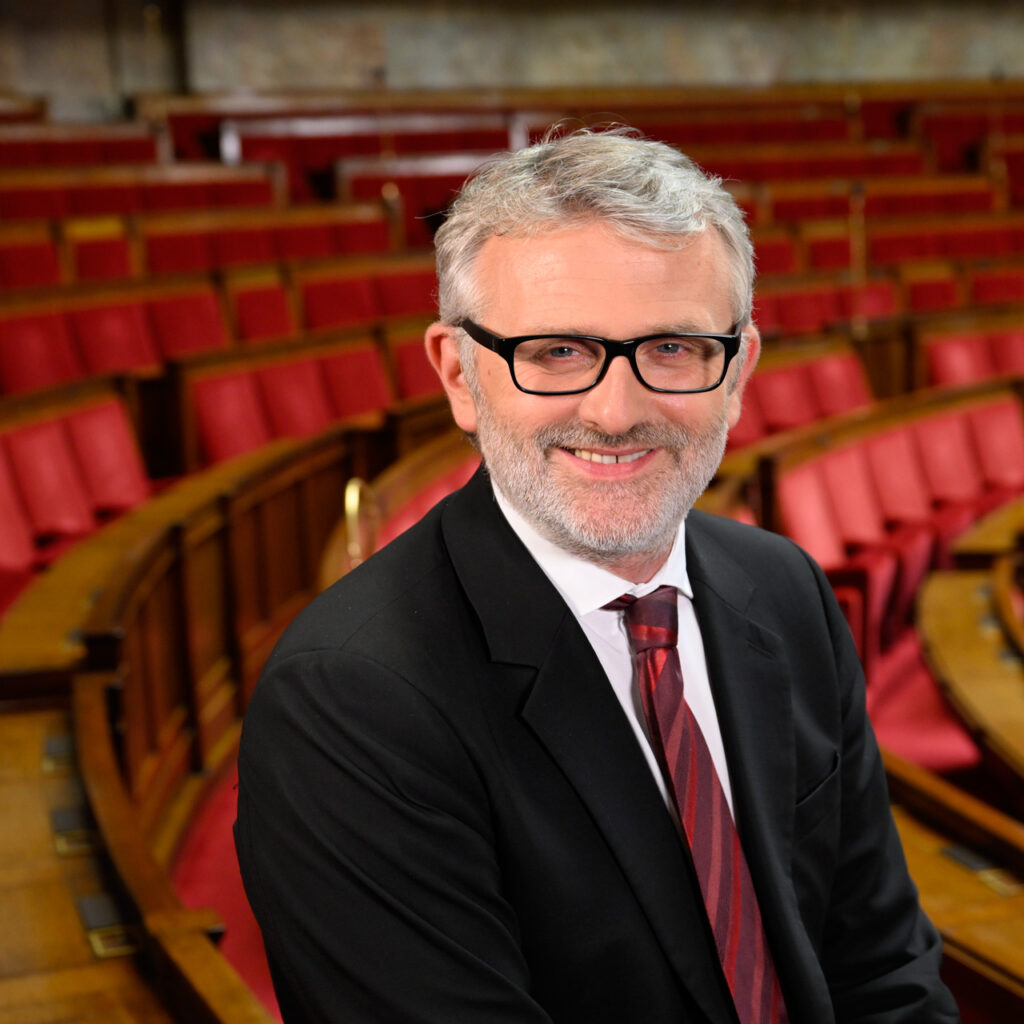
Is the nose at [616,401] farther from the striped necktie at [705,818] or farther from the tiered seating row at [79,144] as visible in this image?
the tiered seating row at [79,144]

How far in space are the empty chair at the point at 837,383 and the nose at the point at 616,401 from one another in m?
1.26

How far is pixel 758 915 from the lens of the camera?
0.98 ft

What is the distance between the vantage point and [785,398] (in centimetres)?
144

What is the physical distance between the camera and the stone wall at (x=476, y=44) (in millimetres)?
2711

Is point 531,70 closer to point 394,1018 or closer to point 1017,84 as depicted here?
point 1017,84

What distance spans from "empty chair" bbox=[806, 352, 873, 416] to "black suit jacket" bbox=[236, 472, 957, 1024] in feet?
4.00

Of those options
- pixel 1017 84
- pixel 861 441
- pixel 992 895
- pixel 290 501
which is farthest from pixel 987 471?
pixel 1017 84

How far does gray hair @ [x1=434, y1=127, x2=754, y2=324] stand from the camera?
0.28m

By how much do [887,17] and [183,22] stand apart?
5.50 ft

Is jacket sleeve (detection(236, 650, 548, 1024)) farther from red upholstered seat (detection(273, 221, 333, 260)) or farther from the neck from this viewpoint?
red upholstered seat (detection(273, 221, 333, 260))

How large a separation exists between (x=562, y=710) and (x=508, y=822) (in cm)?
3

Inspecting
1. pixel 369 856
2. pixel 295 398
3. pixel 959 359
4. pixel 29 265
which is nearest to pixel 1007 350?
pixel 959 359

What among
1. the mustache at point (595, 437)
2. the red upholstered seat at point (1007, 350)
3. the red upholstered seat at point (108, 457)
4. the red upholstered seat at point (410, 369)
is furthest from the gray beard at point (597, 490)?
the red upholstered seat at point (1007, 350)

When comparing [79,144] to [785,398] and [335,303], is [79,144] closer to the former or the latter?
[335,303]
